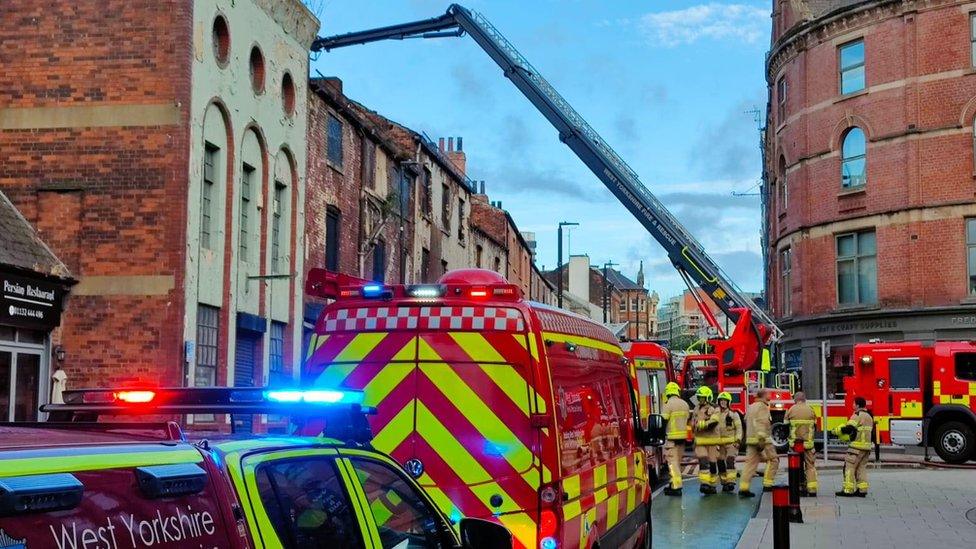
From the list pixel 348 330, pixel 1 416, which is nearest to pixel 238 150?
pixel 1 416

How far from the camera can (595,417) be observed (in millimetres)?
7801

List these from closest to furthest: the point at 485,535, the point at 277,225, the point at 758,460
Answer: the point at 485,535
the point at 758,460
the point at 277,225

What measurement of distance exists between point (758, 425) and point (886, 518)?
2.81 meters

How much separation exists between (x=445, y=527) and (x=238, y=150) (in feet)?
49.5

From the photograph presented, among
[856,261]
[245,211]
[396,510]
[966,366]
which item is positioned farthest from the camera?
Result: [856,261]

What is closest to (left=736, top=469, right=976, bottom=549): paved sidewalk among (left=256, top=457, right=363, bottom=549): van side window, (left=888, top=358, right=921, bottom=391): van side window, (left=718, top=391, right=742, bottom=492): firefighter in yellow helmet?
(left=718, top=391, right=742, bottom=492): firefighter in yellow helmet

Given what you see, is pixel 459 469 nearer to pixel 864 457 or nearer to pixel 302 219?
pixel 864 457

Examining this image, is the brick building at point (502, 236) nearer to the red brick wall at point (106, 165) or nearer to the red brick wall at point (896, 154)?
the red brick wall at point (896, 154)

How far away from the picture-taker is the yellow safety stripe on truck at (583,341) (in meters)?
6.90

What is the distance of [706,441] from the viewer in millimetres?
17328

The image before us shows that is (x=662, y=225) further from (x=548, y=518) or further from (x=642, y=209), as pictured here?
(x=548, y=518)

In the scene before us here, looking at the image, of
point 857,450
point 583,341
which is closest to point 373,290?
point 583,341


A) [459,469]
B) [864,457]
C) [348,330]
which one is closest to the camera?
[459,469]

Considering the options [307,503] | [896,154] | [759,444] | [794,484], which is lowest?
[794,484]
